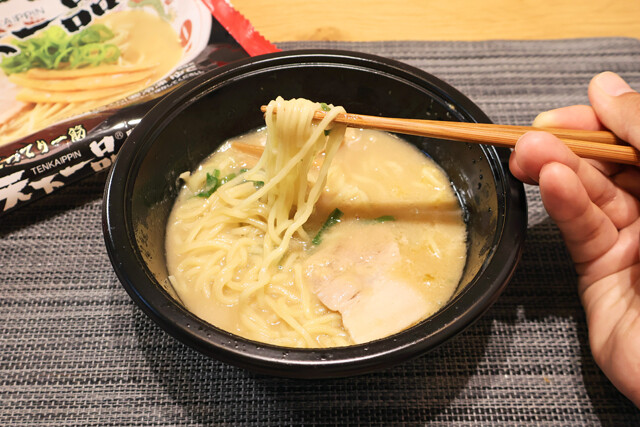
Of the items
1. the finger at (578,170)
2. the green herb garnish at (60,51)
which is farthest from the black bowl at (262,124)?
the green herb garnish at (60,51)

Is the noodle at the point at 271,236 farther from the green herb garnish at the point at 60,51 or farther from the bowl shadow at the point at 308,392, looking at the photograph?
the green herb garnish at the point at 60,51

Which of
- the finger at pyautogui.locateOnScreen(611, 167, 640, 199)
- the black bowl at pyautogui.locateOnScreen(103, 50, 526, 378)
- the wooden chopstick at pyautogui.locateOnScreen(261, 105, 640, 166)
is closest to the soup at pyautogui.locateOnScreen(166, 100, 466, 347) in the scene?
the black bowl at pyautogui.locateOnScreen(103, 50, 526, 378)

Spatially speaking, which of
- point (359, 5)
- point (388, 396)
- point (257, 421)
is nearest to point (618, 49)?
point (359, 5)

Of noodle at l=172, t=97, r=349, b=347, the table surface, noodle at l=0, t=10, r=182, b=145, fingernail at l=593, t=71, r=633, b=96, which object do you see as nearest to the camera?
noodle at l=172, t=97, r=349, b=347

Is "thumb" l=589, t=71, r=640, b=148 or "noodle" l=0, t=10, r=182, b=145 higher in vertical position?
"thumb" l=589, t=71, r=640, b=148

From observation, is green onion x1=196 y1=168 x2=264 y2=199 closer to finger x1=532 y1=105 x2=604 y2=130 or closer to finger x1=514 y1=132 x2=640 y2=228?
finger x1=514 y1=132 x2=640 y2=228

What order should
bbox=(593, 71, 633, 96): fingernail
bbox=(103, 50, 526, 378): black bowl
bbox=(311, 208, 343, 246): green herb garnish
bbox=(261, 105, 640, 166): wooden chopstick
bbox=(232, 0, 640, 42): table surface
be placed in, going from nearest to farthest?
bbox=(103, 50, 526, 378): black bowl
bbox=(261, 105, 640, 166): wooden chopstick
bbox=(593, 71, 633, 96): fingernail
bbox=(311, 208, 343, 246): green herb garnish
bbox=(232, 0, 640, 42): table surface

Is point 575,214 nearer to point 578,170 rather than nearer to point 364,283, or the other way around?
point 578,170
